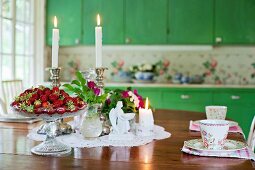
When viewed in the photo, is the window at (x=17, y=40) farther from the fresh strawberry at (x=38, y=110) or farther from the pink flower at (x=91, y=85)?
the fresh strawberry at (x=38, y=110)

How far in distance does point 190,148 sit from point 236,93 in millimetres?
3061

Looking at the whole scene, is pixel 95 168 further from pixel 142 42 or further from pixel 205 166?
pixel 142 42

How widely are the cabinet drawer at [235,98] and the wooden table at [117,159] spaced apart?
2.67 m

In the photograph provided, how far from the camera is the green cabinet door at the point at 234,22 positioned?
479 centimetres

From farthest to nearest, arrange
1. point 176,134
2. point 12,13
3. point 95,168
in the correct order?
point 12,13, point 176,134, point 95,168

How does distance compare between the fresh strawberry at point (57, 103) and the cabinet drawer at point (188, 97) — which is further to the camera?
the cabinet drawer at point (188, 97)

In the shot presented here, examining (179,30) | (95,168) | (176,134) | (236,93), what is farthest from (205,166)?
(179,30)

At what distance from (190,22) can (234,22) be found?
A: 0.51 m

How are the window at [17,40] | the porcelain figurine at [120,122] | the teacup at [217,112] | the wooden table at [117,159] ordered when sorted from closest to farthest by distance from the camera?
the wooden table at [117,159] → the porcelain figurine at [120,122] → the teacup at [217,112] → the window at [17,40]

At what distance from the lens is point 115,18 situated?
198 inches

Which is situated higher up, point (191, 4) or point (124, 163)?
point (191, 4)

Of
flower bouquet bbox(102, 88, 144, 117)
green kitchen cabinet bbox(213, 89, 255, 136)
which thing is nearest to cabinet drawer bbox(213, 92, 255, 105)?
green kitchen cabinet bbox(213, 89, 255, 136)

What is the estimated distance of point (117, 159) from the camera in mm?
1562

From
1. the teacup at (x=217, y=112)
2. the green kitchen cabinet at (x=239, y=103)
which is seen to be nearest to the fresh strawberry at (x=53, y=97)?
the teacup at (x=217, y=112)
